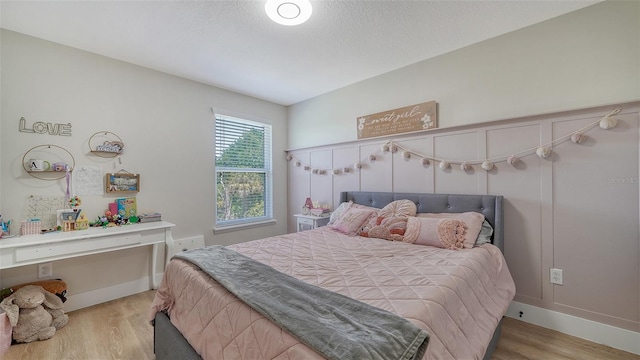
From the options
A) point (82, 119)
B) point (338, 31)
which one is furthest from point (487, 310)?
point (82, 119)

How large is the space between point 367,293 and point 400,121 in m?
2.27

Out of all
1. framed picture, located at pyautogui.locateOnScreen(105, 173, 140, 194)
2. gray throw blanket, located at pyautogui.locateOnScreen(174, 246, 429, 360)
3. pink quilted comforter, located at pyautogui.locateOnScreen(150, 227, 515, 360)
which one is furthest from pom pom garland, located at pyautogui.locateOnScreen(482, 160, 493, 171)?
framed picture, located at pyautogui.locateOnScreen(105, 173, 140, 194)

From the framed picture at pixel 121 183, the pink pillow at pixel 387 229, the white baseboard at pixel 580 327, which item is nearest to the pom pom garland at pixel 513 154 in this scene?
the pink pillow at pixel 387 229

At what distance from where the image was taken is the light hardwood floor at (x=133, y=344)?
181 cm

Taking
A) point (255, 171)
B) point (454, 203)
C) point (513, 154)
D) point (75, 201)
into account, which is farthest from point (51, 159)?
point (513, 154)

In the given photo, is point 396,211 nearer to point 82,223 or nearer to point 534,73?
point 534,73

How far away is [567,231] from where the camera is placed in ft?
6.82

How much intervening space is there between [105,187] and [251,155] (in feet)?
6.13

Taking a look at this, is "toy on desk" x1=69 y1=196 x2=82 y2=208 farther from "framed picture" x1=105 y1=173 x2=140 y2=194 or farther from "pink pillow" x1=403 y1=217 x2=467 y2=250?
"pink pillow" x1=403 y1=217 x2=467 y2=250

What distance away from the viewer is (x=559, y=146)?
2.11m

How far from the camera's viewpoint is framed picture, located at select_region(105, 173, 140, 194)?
273 cm

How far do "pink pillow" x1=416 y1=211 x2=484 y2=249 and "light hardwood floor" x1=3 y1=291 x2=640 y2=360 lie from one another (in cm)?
76

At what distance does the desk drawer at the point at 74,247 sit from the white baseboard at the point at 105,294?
641mm

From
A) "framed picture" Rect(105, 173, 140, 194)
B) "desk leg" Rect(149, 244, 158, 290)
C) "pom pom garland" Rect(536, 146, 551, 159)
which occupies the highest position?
"pom pom garland" Rect(536, 146, 551, 159)
